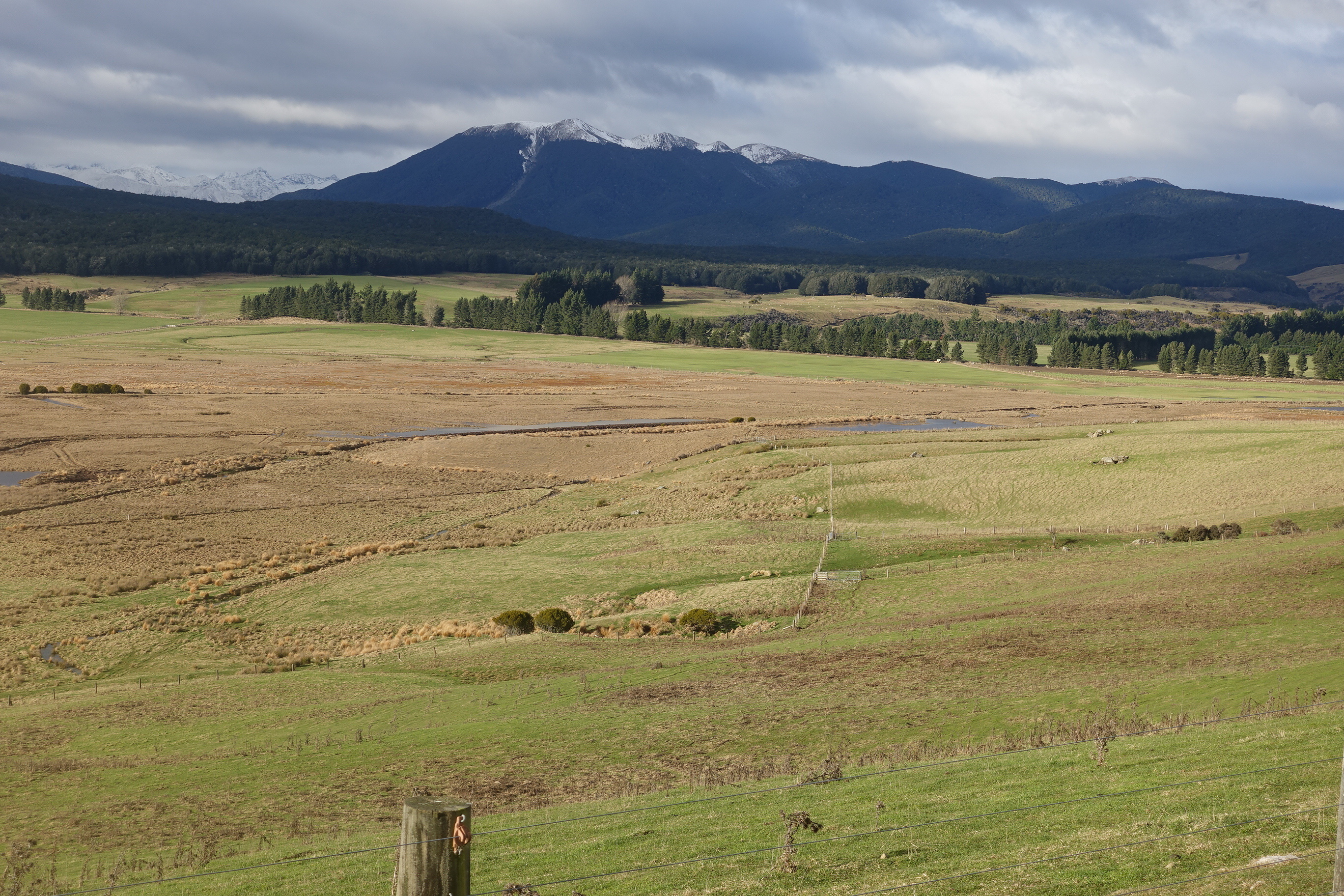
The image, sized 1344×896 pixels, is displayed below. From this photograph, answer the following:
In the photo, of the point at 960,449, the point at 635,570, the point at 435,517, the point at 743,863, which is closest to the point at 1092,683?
the point at 743,863

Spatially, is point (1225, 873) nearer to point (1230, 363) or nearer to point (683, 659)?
point (683, 659)

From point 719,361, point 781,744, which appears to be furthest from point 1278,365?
point 781,744

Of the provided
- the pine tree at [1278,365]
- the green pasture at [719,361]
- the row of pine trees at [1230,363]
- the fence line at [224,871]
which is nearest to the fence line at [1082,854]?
the fence line at [224,871]

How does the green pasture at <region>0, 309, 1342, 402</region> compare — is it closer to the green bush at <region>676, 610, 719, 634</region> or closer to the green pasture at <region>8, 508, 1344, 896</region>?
A: the green bush at <region>676, 610, 719, 634</region>

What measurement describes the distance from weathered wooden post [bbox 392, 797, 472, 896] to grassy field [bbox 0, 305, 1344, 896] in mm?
5294

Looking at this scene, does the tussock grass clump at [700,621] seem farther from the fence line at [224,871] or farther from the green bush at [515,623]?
the fence line at [224,871]

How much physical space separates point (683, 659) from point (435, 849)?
25488 millimetres

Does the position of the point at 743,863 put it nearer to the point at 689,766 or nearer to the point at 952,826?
the point at 952,826

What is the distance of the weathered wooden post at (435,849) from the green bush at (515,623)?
32.9m

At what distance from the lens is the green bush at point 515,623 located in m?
41.9

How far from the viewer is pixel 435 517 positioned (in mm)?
66562

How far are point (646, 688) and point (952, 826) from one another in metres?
16.1

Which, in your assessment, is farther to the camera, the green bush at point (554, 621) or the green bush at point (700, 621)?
the green bush at point (554, 621)

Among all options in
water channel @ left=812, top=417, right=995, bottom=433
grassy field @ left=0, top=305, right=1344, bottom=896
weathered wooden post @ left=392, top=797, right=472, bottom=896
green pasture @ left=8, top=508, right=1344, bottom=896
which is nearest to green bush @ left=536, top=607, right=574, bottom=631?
grassy field @ left=0, top=305, right=1344, bottom=896
